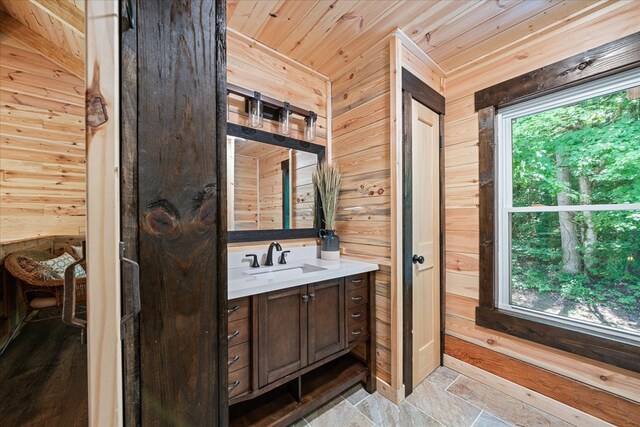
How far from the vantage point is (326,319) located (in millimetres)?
1512

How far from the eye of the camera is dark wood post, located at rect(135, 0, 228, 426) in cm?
55

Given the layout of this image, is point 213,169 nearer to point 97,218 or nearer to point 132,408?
point 97,218

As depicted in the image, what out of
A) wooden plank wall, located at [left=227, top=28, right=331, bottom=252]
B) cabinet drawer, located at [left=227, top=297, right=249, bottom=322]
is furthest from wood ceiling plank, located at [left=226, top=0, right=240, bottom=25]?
cabinet drawer, located at [left=227, top=297, right=249, bottom=322]

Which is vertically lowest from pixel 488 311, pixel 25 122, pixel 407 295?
pixel 488 311

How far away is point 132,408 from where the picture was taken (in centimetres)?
53

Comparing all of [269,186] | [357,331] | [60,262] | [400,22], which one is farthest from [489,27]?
[60,262]

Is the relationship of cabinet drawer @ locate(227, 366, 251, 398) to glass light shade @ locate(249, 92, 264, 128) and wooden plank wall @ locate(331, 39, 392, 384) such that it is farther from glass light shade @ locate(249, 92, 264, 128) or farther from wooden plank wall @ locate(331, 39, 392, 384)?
glass light shade @ locate(249, 92, 264, 128)

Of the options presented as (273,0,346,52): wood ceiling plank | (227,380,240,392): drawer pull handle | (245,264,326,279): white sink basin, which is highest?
(273,0,346,52): wood ceiling plank

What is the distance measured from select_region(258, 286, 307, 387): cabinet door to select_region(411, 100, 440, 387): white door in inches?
34.5

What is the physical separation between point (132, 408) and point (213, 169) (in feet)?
1.81

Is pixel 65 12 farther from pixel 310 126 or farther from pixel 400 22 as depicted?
pixel 400 22

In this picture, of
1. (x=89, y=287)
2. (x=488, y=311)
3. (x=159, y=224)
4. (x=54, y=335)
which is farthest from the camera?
(x=488, y=311)

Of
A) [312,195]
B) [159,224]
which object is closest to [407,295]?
[312,195]

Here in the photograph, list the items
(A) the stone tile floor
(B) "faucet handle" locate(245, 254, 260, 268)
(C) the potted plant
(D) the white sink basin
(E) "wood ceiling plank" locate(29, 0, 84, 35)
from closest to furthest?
(E) "wood ceiling plank" locate(29, 0, 84, 35), (A) the stone tile floor, (D) the white sink basin, (B) "faucet handle" locate(245, 254, 260, 268), (C) the potted plant
